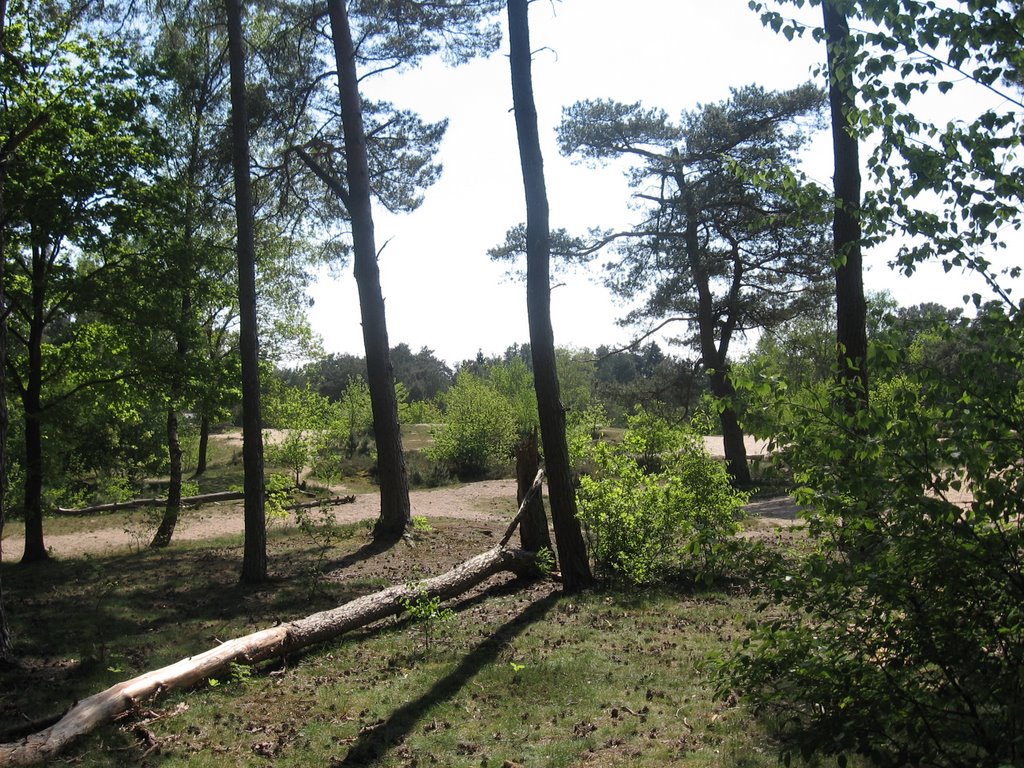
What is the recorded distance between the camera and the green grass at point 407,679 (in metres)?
5.16

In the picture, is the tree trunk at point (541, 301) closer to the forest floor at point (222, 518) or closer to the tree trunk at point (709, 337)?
the forest floor at point (222, 518)

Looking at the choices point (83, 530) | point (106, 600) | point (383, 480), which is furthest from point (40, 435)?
point (83, 530)

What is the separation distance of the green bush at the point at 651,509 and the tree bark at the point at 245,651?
107 centimetres

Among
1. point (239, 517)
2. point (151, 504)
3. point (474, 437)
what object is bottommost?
point (239, 517)

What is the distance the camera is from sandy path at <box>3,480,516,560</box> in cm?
1627

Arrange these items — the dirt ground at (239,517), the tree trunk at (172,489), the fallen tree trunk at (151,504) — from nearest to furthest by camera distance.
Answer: the tree trunk at (172,489) < the fallen tree trunk at (151,504) < the dirt ground at (239,517)

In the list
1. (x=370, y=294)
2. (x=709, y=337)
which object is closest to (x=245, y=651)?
(x=370, y=294)

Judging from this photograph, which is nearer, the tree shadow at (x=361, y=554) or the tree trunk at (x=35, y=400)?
the tree shadow at (x=361, y=554)

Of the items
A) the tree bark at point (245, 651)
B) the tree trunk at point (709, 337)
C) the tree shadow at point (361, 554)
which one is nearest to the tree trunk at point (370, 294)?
the tree shadow at point (361, 554)

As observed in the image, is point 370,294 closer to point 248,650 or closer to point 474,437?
point 248,650

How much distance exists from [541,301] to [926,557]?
22.8ft

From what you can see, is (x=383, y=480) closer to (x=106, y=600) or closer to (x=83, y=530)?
(x=106, y=600)

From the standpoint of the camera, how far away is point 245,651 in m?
6.77

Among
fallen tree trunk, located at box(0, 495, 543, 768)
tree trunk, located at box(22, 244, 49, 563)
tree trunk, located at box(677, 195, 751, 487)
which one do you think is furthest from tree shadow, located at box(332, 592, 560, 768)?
tree trunk, located at box(677, 195, 751, 487)
